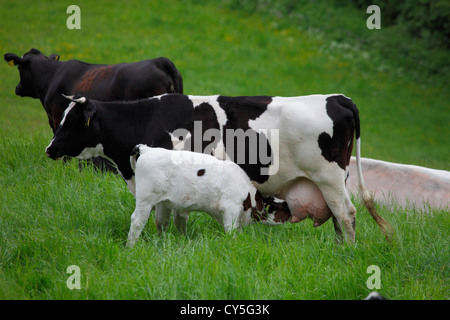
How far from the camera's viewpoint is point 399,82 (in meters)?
21.6

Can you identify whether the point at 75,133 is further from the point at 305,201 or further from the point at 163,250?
the point at 305,201

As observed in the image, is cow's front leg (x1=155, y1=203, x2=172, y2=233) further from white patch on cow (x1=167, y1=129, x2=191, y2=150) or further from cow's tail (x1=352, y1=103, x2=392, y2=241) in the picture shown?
cow's tail (x1=352, y1=103, x2=392, y2=241)

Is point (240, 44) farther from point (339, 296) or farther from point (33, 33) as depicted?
point (339, 296)

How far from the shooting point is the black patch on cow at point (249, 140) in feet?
20.5

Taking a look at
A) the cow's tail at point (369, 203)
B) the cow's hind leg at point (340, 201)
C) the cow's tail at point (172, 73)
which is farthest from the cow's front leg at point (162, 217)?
the cow's tail at point (172, 73)

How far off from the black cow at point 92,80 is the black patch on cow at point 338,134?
3.13 m

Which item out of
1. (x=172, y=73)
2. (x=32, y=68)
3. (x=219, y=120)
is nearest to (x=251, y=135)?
(x=219, y=120)

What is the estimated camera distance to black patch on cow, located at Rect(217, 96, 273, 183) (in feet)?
20.5

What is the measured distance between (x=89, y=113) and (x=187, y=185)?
1.57 m

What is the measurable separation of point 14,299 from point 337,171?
357 cm

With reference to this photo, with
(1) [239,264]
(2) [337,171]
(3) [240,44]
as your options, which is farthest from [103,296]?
(3) [240,44]

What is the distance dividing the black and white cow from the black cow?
71.6 inches

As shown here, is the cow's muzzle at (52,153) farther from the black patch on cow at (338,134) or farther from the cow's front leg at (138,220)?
the black patch on cow at (338,134)

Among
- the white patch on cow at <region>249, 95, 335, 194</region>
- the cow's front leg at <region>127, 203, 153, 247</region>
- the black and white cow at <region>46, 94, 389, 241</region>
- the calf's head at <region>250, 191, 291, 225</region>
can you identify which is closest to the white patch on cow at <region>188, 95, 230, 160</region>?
the black and white cow at <region>46, 94, 389, 241</region>
